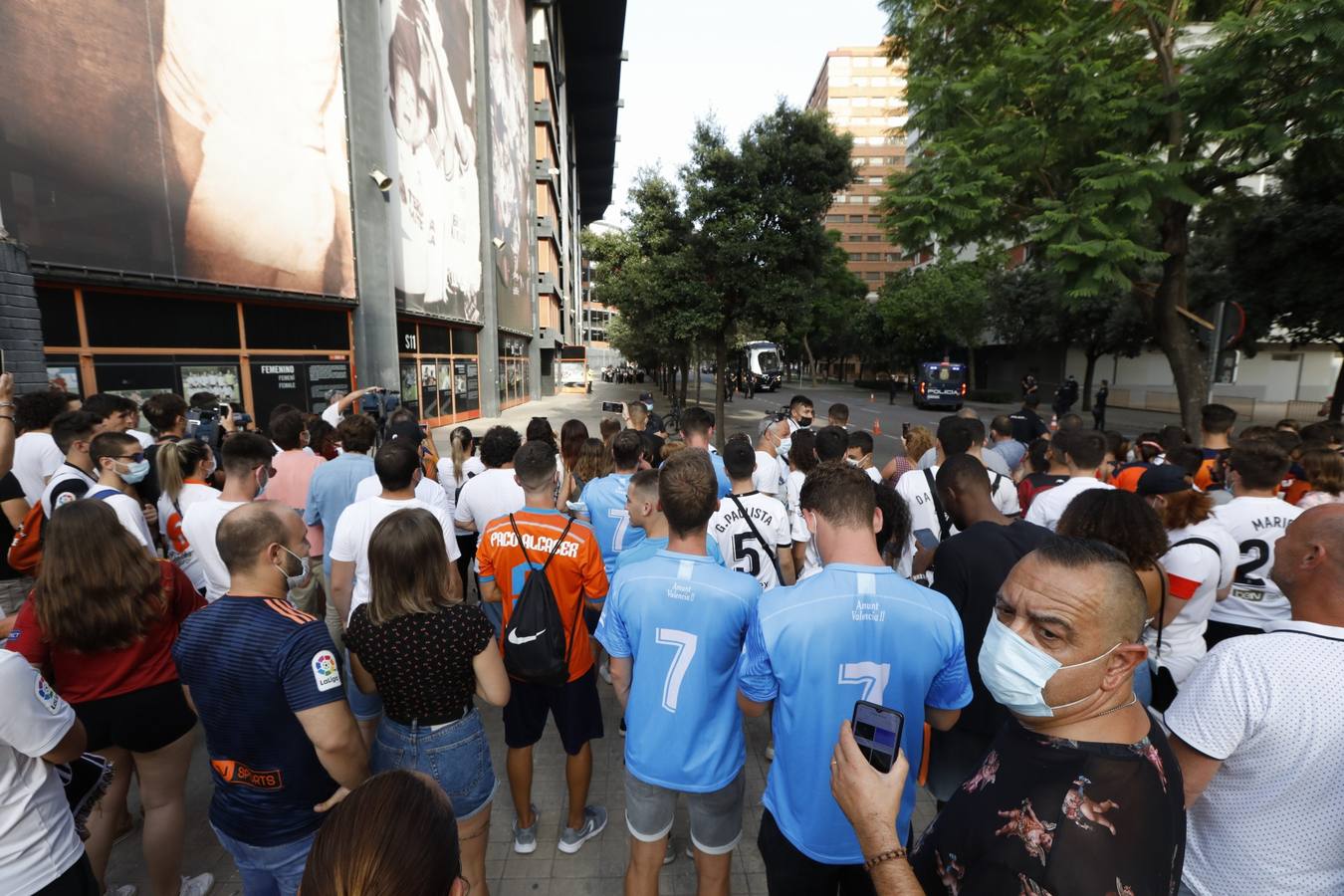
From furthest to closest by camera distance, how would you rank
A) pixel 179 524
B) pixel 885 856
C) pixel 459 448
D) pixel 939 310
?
pixel 939 310 → pixel 459 448 → pixel 179 524 → pixel 885 856

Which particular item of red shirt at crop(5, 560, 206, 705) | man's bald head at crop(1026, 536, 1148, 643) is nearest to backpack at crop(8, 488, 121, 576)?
red shirt at crop(5, 560, 206, 705)

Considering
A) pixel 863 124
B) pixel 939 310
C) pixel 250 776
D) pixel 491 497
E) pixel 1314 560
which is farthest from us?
pixel 863 124

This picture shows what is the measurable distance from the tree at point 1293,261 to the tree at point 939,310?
66.5 feet

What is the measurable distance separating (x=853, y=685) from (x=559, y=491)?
3.39 metres

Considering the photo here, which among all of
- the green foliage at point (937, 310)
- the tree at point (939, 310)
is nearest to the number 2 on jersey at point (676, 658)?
the green foliage at point (937, 310)

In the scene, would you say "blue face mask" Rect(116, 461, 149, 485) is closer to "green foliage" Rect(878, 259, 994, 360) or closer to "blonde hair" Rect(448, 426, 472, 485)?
"blonde hair" Rect(448, 426, 472, 485)

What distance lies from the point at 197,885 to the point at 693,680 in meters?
2.67

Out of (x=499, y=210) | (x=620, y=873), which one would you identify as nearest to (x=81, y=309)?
(x=620, y=873)

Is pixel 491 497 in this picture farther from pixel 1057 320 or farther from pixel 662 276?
pixel 1057 320

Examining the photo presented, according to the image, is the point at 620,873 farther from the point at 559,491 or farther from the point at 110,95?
the point at 110,95

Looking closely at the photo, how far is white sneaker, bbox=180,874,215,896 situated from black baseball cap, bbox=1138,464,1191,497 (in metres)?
5.30

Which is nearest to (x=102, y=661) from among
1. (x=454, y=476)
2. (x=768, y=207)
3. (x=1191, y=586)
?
(x=454, y=476)

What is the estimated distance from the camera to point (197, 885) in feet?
9.47

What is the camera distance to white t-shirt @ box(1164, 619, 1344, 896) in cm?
159
